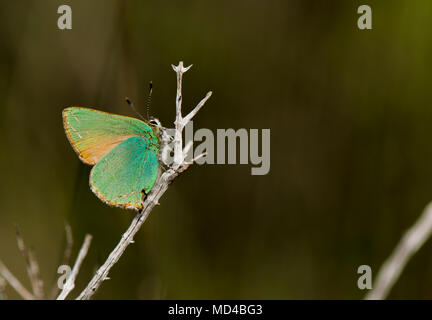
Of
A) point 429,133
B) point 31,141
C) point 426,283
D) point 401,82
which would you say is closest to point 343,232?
point 426,283

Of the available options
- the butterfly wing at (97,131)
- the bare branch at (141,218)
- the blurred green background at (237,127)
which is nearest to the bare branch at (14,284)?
the bare branch at (141,218)

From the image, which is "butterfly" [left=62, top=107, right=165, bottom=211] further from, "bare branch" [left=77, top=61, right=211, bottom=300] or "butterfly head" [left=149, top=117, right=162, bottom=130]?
"bare branch" [left=77, top=61, right=211, bottom=300]

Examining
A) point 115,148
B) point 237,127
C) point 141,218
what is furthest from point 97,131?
point 237,127

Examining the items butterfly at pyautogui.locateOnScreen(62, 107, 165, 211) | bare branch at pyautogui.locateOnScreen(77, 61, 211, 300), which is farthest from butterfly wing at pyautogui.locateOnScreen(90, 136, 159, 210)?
bare branch at pyautogui.locateOnScreen(77, 61, 211, 300)

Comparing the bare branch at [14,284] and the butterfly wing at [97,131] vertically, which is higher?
the butterfly wing at [97,131]

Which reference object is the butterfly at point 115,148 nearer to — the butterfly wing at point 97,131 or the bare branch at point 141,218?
the butterfly wing at point 97,131

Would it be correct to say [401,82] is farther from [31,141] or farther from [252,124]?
[31,141]
